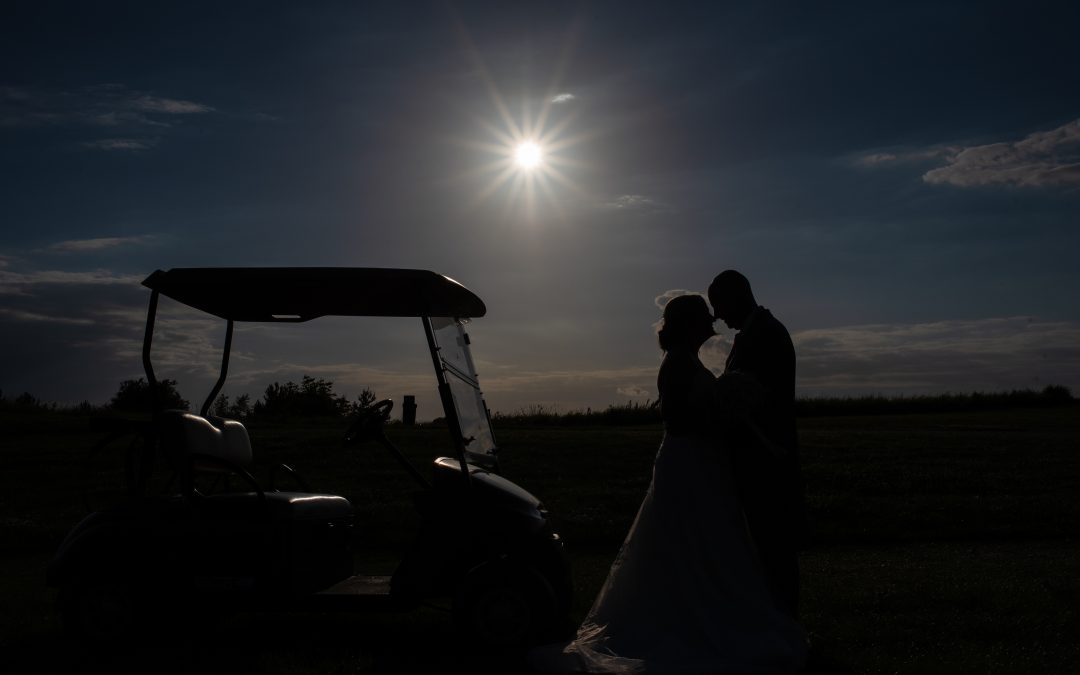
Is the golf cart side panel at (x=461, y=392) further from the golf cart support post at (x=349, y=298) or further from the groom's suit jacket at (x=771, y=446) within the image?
the groom's suit jacket at (x=771, y=446)

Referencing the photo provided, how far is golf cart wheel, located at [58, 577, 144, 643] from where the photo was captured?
6281 mm

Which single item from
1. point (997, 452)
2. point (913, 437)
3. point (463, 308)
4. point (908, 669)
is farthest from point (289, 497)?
point (913, 437)

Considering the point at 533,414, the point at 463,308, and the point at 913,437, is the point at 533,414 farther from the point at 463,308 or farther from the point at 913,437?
the point at 463,308

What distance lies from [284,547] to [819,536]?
911 centimetres

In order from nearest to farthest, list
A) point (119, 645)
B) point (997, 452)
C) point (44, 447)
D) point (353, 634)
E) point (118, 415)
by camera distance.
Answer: point (119, 645)
point (353, 634)
point (997, 452)
point (44, 447)
point (118, 415)

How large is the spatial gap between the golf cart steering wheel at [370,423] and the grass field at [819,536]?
57.2 inches

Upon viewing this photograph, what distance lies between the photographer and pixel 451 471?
6.34m

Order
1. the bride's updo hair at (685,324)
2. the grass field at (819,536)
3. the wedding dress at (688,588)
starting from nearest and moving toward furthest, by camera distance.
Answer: the wedding dress at (688,588)
the grass field at (819,536)
the bride's updo hair at (685,324)

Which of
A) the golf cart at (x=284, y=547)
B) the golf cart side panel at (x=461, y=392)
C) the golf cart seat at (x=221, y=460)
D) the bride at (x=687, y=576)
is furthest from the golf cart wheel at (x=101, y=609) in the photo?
the bride at (x=687, y=576)

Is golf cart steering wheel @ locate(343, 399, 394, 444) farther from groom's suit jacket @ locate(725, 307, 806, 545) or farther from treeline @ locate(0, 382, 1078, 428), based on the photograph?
treeline @ locate(0, 382, 1078, 428)

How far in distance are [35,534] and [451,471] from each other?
33.1ft

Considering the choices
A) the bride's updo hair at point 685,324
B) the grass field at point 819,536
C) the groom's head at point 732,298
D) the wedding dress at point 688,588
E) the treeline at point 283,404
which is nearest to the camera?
the wedding dress at point 688,588

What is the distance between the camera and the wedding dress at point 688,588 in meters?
5.40

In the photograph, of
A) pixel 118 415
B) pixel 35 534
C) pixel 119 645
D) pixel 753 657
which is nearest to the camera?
pixel 753 657
